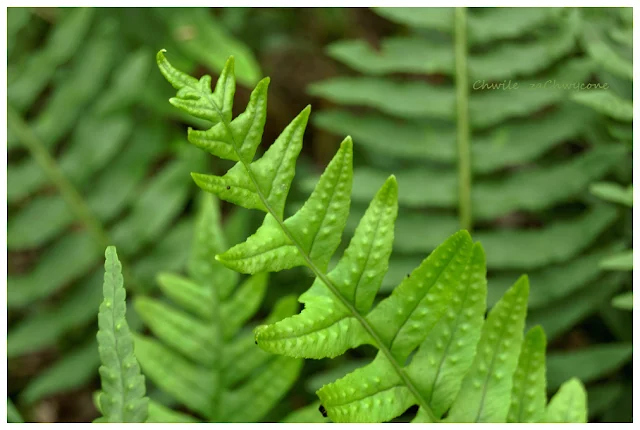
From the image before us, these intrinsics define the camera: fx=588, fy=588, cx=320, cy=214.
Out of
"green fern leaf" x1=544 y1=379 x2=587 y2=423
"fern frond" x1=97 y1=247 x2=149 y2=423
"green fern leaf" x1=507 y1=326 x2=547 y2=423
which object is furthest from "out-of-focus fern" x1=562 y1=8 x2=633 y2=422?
"fern frond" x1=97 y1=247 x2=149 y2=423

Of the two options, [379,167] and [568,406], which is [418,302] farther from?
[379,167]

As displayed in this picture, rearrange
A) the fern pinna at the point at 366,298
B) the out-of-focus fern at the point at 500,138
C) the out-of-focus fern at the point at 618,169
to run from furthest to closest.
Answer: the out-of-focus fern at the point at 500,138 < the out-of-focus fern at the point at 618,169 < the fern pinna at the point at 366,298

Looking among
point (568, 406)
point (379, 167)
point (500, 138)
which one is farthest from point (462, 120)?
point (568, 406)

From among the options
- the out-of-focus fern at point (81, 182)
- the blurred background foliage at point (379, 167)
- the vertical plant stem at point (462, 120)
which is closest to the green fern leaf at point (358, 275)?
the blurred background foliage at point (379, 167)

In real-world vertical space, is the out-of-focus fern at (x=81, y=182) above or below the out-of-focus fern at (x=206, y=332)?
above

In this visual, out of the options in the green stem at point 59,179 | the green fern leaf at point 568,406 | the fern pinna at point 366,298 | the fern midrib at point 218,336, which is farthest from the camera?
the green stem at point 59,179

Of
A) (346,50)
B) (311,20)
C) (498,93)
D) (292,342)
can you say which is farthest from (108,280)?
(311,20)

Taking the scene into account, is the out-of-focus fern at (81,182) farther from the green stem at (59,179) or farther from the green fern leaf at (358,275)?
the green fern leaf at (358,275)
